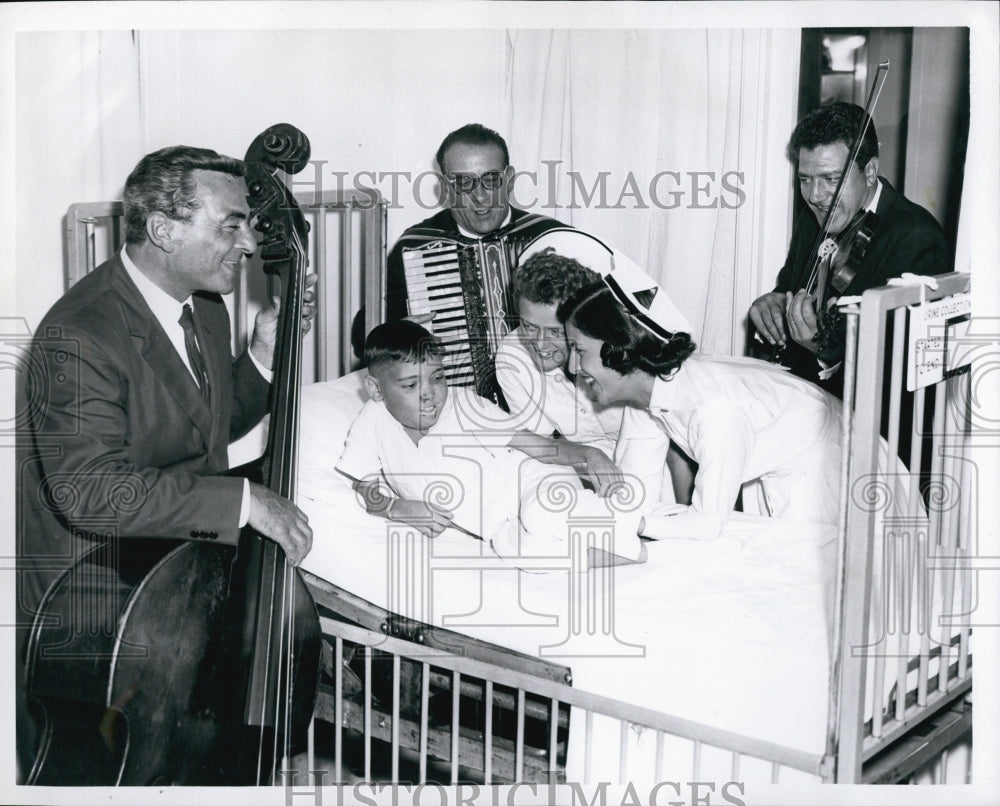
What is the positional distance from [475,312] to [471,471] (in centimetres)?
36

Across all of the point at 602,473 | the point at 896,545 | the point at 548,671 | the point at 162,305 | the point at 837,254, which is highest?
the point at 837,254

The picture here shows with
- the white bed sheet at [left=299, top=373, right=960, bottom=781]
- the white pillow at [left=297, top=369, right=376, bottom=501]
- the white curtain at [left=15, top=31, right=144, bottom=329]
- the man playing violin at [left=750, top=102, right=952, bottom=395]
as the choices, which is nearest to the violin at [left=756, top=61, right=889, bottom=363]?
the man playing violin at [left=750, top=102, right=952, bottom=395]

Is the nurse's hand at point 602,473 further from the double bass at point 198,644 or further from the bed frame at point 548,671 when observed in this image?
the double bass at point 198,644

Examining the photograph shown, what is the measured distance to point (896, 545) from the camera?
2.27 metres

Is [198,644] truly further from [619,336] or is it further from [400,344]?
[619,336]

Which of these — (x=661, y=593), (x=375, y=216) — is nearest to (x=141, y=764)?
(x=661, y=593)

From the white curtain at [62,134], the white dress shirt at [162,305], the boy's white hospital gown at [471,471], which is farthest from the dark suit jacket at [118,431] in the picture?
the boy's white hospital gown at [471,471]

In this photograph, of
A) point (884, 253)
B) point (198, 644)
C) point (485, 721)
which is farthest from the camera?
point (884, 253)

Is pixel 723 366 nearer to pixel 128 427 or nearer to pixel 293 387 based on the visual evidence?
pixel 293 387

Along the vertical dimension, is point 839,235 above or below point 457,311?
above

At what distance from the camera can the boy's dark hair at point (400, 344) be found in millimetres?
2447

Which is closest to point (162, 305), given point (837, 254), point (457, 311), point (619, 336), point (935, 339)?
point (457, 311)

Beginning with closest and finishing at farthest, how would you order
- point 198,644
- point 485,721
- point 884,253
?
point 198,644, point 485,721, point 884,253

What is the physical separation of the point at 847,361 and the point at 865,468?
204 millimetres
